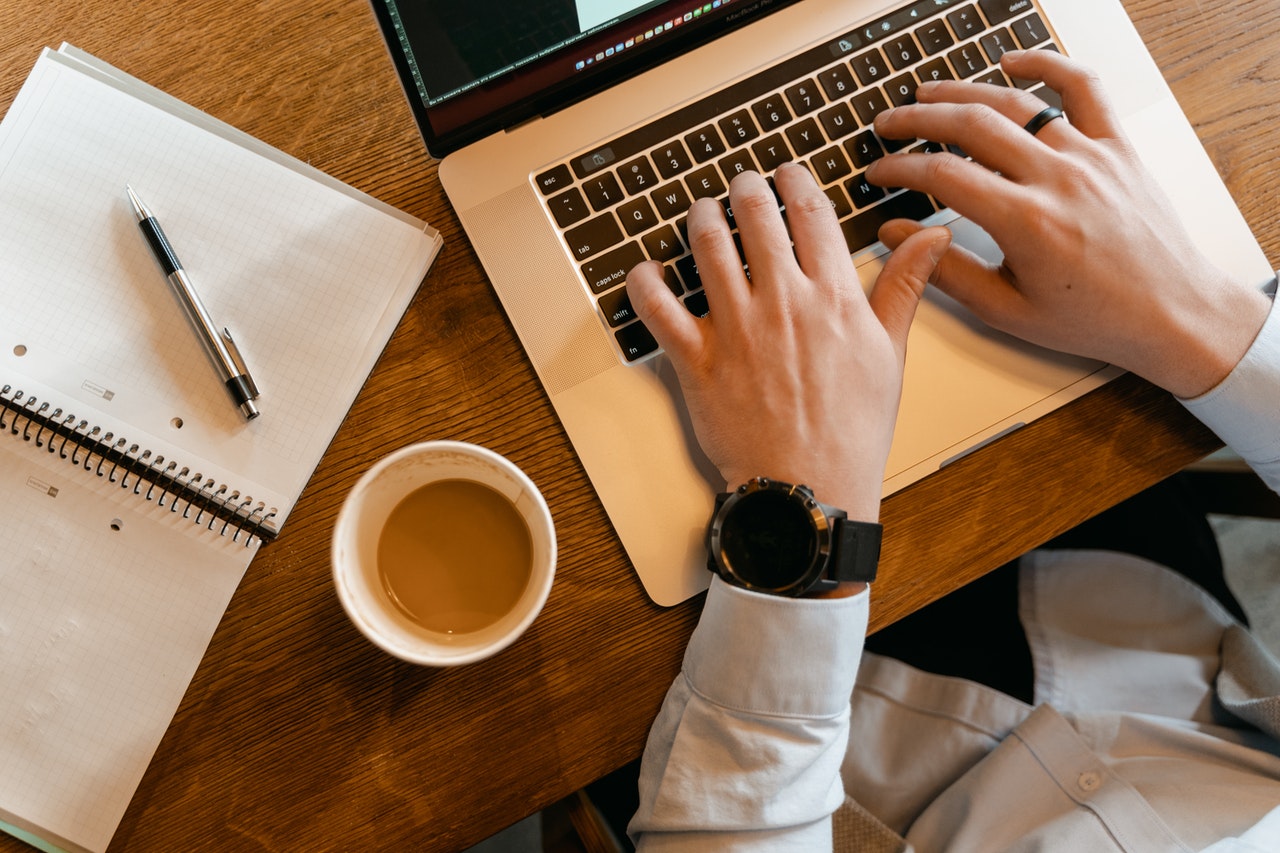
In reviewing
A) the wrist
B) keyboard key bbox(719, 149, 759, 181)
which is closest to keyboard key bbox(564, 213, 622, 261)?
keyboard key bbox(719, 149, 759, 181)

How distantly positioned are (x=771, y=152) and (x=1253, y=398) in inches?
16.5

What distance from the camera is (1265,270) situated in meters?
0.70

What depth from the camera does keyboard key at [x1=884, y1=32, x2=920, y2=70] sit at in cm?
68

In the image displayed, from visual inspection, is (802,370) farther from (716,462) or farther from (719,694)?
(719,694)

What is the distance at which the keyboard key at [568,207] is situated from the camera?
645 millimetres

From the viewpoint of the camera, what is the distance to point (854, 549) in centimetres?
59

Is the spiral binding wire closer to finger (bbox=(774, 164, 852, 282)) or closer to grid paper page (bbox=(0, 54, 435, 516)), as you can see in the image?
grid paper page (bbox=(0, 54, 435, 516))

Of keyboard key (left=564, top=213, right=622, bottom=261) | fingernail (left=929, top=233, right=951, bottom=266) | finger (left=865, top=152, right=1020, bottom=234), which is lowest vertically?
fingernail (left=929, top=233, right=951, bottom=266)

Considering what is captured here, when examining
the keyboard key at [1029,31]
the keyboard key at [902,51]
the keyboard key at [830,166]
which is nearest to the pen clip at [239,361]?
the keyboard key at [830,166]

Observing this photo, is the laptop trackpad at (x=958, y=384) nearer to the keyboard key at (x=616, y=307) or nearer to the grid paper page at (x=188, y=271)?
the keyboard key at (x=616, y=307)

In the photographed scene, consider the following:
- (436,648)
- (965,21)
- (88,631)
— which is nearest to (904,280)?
(965,21)

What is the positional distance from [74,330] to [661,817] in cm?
56

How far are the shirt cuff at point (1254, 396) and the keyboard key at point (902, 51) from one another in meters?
0.35

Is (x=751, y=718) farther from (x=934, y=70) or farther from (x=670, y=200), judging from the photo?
(x=934, y=70)
